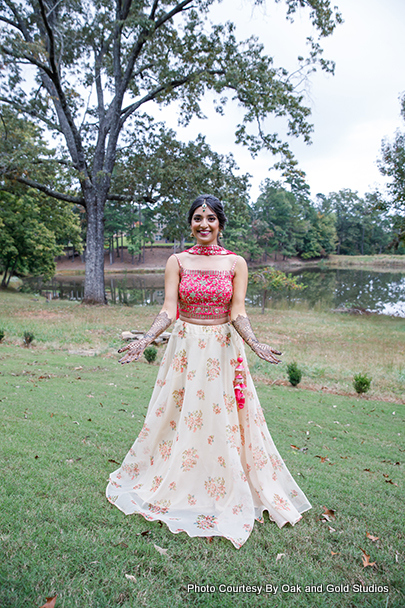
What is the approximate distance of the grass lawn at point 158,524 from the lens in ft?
6.86

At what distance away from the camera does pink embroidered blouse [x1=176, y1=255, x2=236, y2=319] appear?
3008 mm

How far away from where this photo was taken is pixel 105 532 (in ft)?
8.08

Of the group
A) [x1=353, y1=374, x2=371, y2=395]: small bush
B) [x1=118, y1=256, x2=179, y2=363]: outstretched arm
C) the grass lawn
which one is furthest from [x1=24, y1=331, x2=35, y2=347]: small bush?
[x1=118, y1=256, x2=179, y2=363]: outstretched arm

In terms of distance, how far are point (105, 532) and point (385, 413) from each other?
5577 millimetres

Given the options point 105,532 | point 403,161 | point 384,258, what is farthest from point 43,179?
point 384,258

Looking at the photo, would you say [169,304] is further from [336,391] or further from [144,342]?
[336,391]

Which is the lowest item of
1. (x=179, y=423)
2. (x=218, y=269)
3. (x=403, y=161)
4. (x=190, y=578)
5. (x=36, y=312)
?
(x=36, y=312)

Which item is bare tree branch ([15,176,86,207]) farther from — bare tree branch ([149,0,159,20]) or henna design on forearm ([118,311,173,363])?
henna design on forearm ([118,311,173,363])

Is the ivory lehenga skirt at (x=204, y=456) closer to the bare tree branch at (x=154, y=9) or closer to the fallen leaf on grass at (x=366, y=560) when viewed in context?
the fallen leaf on grass at (x=366, y=560)

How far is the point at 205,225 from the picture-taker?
10.2ft

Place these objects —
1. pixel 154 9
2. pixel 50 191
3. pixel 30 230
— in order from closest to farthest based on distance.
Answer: pixel 154 9, pixel 50 191, pixel 30 230

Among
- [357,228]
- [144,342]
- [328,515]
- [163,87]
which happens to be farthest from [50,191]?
[357,228]

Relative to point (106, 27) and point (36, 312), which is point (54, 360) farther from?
point (106, 27)

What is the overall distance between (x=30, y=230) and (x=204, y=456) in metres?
25.0
